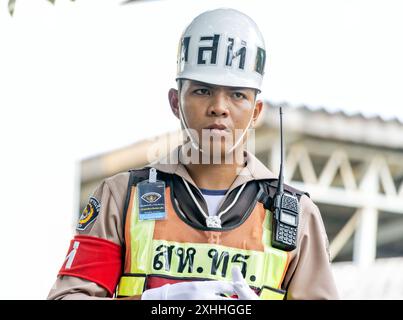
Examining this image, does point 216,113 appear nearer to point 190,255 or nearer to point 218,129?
point 218,129

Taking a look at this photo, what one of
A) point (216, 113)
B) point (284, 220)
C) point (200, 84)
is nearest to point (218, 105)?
point (216, 113)

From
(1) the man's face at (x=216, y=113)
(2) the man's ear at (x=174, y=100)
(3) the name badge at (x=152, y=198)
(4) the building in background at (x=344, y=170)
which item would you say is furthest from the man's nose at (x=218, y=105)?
(4) the building in background at (x=344, y=170)

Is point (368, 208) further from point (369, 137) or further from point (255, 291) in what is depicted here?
point (255, 291)

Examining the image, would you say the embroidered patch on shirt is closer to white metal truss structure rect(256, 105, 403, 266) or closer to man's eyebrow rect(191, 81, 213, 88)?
man's eyebrow rect(191, 81, 213, 88)

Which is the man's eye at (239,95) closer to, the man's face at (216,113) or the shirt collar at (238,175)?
the man's face at (216,113)

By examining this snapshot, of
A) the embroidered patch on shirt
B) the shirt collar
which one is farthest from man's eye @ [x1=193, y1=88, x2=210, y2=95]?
the embroidered patch on shirt

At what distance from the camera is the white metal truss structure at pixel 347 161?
53.4ft

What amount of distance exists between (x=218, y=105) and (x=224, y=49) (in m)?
0.31

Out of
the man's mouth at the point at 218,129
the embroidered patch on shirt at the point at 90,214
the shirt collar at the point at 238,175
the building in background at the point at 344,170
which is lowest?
the embroidered patch on shirt at the point at 90,214

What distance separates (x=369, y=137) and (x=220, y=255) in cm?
1137

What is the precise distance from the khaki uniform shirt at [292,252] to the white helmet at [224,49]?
0.42 meters

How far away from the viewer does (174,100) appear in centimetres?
587

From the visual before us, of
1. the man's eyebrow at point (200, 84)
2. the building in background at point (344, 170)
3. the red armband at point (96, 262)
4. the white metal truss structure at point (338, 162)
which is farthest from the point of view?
the white metal truss structure at point (338, 162)

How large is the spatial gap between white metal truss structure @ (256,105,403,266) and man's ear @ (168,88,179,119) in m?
9.33
